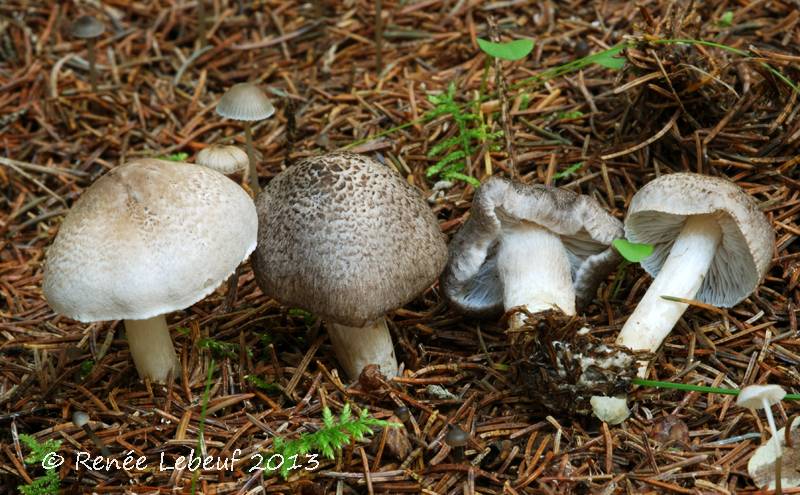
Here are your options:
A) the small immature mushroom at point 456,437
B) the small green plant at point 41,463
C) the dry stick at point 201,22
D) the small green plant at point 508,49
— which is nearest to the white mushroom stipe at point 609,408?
the small immature mushroom at point 456,437

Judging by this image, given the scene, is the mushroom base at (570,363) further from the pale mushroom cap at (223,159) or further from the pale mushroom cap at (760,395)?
the pale mushroom cap at (223,159)

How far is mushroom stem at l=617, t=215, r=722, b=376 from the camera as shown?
354 cm

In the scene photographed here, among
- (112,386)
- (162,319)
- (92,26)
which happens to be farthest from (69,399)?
(92,26)

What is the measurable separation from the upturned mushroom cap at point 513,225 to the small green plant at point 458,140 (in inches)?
28.1

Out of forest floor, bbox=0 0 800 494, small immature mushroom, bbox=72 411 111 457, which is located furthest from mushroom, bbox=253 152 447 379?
small immature mushroom, bbox=72 411 111 457

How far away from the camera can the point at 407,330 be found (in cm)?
398

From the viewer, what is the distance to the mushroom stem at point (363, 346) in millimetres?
3631

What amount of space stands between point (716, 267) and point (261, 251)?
214 centimetres

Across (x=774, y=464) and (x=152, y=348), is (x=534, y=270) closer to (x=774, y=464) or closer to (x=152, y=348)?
(x=774, y=464)

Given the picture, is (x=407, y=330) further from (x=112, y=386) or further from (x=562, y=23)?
(x=562, y=23)

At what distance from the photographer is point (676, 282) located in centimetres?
361

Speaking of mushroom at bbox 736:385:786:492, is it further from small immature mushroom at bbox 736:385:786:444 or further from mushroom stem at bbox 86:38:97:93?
mushroom stem at bbox 86:38:97:93

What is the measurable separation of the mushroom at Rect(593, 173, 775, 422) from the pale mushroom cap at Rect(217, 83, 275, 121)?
2.13m

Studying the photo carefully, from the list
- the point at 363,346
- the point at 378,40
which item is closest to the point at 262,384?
the point at 363,346
